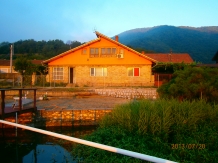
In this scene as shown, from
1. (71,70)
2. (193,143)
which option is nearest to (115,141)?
(193,143)

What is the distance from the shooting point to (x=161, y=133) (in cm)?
603

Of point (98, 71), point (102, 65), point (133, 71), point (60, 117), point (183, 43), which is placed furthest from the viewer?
point (183, 43)

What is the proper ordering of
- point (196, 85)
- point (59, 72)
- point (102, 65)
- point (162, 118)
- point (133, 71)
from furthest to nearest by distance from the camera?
point (59, 72), point (102, 65), point (133, 71), point (196, 85), point (162, 118)

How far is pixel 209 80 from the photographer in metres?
9.18

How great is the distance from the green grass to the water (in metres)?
1.17

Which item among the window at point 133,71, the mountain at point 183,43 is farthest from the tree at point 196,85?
the mountain at point 183,43

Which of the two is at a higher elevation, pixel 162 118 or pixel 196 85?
pixel 196 85

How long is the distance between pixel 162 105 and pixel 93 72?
60.1 ft

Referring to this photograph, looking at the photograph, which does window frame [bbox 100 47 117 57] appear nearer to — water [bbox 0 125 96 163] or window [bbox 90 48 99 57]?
window [bbox 90 48 99 57]

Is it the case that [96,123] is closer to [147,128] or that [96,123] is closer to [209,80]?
[147,128]

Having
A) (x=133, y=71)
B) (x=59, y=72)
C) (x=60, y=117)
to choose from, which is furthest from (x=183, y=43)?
(x=60, y=117)

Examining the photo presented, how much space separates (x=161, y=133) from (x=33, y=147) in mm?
4651

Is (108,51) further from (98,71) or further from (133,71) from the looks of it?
(133,71)

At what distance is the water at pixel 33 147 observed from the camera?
22.0 ft
